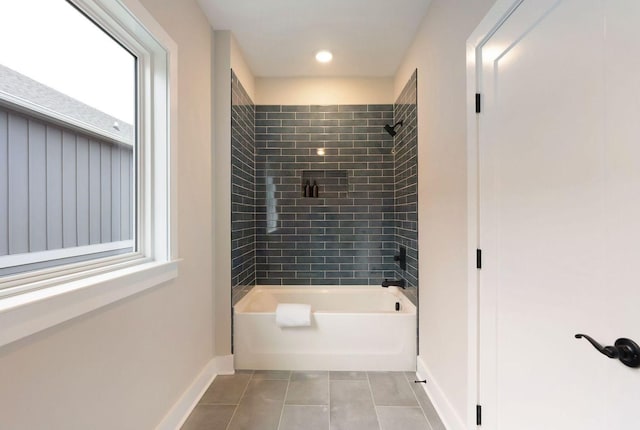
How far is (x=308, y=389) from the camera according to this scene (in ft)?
7.52

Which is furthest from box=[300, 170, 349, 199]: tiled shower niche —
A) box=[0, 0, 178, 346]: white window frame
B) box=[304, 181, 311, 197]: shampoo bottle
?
box=[0, 0, 178, 346]: white window frame

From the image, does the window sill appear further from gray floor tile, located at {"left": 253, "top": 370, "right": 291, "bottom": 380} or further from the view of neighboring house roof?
gray floor tile, located at {"left": 253, "top": 370, "right": 291, "bottom": 380}

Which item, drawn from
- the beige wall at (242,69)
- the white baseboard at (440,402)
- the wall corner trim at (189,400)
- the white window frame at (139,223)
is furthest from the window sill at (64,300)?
the beige wall at (242,69)

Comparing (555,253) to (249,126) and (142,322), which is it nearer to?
(142,322)

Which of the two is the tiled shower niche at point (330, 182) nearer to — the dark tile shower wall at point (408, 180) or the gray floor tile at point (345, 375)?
the dark tile shower wall at point (408, 180)

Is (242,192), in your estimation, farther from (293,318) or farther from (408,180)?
(408,180)

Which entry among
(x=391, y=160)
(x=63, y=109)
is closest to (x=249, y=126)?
(x=391, y=160)

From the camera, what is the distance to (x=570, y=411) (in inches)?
38.6

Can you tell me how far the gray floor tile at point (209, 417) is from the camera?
188cm

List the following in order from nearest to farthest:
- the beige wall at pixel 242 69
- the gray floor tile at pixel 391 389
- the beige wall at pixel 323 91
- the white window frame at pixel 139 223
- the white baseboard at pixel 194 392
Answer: the white window frame at pixel 139 223 < the white baseboard at pixel 194 392 < the gray floor tile at pixel 391 389 < the beige wall at pixel 242 69 < the beige wall at pixel 323 91

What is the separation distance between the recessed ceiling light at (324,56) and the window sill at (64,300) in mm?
2416

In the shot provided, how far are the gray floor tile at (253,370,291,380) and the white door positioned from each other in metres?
1.54

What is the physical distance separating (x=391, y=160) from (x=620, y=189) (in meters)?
2.71

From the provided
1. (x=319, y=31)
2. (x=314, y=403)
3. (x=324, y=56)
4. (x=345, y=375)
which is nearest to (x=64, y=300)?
(x=314, y=403)
